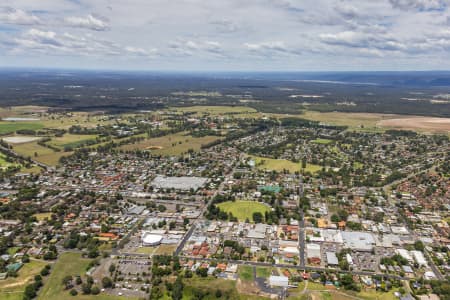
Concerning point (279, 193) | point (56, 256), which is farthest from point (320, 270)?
point (56, 256)

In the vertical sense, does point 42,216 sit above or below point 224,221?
below

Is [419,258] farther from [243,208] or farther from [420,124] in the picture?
[420,124]

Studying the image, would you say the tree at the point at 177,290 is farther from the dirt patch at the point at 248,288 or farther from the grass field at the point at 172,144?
the grass field at the point at 172,144

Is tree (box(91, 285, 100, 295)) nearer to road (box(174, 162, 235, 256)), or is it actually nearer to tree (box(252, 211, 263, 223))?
road (box(174, 162, 235, 256))

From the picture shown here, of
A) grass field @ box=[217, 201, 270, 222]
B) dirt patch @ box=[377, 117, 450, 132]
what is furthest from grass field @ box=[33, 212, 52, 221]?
dirt patch @ box=[377, 117, 450, 132]

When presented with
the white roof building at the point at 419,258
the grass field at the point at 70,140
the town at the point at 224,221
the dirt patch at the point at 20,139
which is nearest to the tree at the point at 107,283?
the town at the point at 224,221

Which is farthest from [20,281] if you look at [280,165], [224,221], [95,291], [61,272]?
[280,165]

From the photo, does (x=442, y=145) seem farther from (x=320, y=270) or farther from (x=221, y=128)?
(x=320, y=270)
